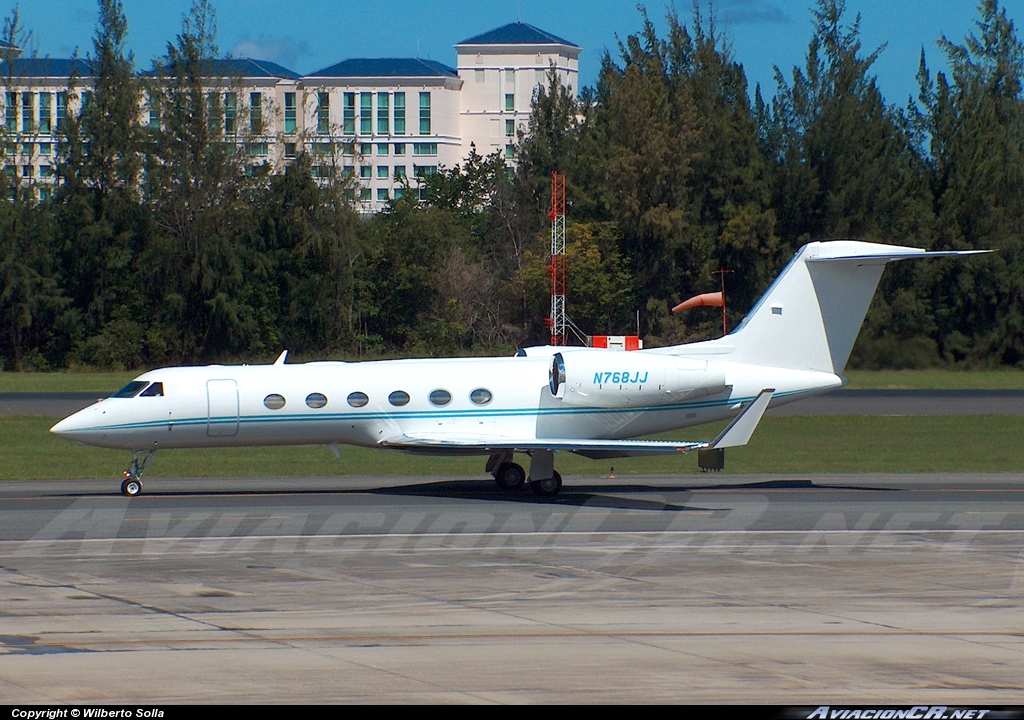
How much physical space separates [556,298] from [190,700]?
198 ft

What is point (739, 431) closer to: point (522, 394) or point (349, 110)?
point (522, 394)

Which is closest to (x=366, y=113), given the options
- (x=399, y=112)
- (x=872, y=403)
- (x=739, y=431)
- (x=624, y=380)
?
(x=399, y=112)

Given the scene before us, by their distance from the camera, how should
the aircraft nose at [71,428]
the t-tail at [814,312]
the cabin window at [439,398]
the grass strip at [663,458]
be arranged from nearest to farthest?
the aircraft nose at [71,428], the cabin window at [439,398], the t-tail at [814,312], the grass strip at [663,458]

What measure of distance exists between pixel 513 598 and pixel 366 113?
128567mm

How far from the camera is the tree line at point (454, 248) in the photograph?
242 ft

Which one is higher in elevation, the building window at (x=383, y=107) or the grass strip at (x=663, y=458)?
the building window at (x=383, y=107)

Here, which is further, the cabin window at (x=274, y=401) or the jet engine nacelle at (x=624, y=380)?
the jet engine nacelle at (x=624, y=380)

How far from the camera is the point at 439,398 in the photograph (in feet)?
81.9

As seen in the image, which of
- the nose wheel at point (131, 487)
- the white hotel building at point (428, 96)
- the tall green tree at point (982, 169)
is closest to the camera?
the nose wheel at point (131, 487)

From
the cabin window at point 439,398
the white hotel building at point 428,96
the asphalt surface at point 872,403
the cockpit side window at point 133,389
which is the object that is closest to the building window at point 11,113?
the asphalt surface at point 872,403

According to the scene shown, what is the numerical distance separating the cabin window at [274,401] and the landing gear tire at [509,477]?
14.5ft

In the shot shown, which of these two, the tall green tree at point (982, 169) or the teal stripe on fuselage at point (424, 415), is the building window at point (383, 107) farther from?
the teal stripe on fuselage at point (424, 415)

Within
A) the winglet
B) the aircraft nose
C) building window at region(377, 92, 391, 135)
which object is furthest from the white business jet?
building window at region(377, 92, 391, 135)

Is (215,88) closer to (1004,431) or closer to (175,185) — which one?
(175,185)
